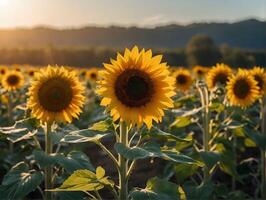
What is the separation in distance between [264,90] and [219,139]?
1.11 meters

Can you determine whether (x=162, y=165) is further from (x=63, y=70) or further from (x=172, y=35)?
(x=172, y=35)

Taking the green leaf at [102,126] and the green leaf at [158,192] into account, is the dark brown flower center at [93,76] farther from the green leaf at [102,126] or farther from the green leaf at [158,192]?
the green leaf at [158,192]

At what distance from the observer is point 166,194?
3.38 metres

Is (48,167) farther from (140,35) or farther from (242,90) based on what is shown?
(140,35)

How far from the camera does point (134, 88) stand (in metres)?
3.61

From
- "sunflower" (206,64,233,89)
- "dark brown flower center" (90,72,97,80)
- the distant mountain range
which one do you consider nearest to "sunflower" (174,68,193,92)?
"sunflower" (206,64,233,89)

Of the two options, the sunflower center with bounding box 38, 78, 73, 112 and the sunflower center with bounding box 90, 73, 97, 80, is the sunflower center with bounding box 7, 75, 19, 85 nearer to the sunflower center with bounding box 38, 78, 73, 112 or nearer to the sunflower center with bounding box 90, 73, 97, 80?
the sunflower center with bounding box 90, 73, 97, 80

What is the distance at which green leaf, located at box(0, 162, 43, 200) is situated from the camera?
3.73 meters

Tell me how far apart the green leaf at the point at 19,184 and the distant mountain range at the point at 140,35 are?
131114 millimetres

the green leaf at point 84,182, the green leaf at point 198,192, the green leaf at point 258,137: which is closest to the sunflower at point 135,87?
the green leaf at point 84,182

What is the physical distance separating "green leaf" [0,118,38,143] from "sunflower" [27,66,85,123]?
0.39 ft

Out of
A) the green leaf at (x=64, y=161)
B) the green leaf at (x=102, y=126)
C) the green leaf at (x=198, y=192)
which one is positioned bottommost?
the green leaf at (x=198, y=192)

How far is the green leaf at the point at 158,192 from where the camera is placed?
3295mm

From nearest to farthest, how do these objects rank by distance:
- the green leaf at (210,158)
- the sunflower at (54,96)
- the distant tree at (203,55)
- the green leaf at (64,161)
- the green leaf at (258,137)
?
the green leaf at (64,161) → the sunflower at (54,96) → the green leaf at (210,158) → the green leaf at (258,137) → the distant tree at (203,55)
